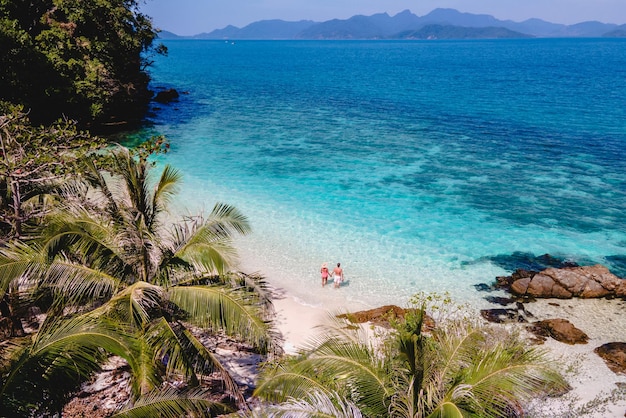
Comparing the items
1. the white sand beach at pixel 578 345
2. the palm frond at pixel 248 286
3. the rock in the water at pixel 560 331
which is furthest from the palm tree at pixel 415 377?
the rock in the water at pixel 560 331

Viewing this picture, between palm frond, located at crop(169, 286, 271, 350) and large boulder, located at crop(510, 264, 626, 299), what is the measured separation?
11474mm

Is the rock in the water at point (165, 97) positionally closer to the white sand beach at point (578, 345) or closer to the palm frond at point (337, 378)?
the white sand beach at point (578, 345)

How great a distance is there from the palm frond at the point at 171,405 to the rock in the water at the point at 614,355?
1082cm

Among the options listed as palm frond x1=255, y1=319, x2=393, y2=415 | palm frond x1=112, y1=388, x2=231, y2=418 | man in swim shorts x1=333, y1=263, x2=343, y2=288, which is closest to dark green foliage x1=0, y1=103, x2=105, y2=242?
palm frond x1=112, y1=388, x2=231, y2=418

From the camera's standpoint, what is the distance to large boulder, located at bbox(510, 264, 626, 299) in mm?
15195

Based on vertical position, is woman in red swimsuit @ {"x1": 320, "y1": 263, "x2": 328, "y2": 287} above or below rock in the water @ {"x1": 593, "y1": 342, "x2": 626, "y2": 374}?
above

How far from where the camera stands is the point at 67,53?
30703mm

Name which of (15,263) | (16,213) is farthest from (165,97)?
(15,263)

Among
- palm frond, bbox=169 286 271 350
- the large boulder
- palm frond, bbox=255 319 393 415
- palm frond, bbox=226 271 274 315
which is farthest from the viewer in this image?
the large boulder

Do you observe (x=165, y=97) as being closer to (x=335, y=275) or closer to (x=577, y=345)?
(x=335, y=275)

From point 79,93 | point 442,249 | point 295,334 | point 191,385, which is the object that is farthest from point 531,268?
point 79,93

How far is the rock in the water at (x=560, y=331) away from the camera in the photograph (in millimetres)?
12938

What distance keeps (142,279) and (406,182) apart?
2063cm

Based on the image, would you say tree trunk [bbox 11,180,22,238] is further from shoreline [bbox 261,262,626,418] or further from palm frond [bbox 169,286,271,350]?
shoreline [bbox 261,262,626,418]
